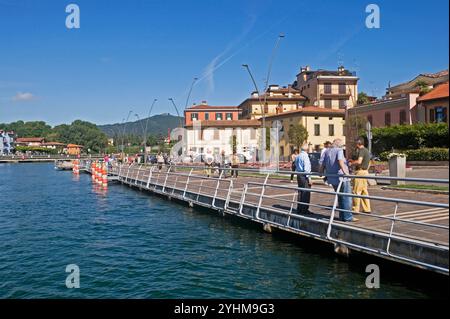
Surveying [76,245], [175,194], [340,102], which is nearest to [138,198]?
[175,194]

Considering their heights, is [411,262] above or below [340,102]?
below

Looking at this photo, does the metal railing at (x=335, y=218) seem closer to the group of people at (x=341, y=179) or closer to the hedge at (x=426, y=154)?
the group of people at (x=341, y=179)

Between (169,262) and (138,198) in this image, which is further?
(138,198)

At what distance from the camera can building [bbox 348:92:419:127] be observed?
5145cm

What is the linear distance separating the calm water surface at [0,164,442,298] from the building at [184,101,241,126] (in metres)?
91.6

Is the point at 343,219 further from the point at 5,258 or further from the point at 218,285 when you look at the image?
the point at 5,258

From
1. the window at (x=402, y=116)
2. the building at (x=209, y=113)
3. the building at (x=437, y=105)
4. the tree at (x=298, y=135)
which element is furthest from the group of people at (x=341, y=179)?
the building at (x=209, y=113)

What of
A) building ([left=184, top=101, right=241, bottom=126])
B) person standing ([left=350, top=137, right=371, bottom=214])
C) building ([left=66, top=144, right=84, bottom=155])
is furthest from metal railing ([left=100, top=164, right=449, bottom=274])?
building ([left=66, top=144, right=84, bottom=155])

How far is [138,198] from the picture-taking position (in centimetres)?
2483

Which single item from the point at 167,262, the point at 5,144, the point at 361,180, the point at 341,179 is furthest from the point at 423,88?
the point at 5,144

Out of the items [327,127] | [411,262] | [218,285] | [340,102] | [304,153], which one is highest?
[340,102]

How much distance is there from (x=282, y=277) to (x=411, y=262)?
261 cm
